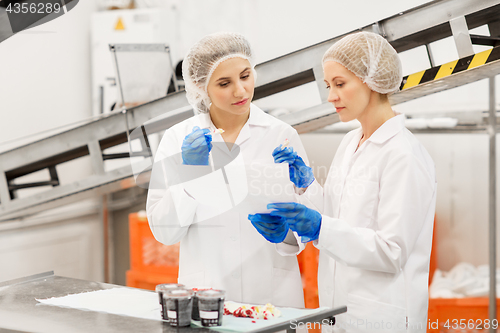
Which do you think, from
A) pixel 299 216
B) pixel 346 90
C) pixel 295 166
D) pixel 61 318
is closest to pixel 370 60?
pixel 346 90

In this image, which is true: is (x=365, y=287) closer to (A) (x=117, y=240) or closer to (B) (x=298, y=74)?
(B) (x=298, y=74)

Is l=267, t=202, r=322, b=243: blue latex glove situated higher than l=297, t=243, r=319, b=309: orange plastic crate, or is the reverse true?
l=267, t=202, r=322, b=243: blue latex glove

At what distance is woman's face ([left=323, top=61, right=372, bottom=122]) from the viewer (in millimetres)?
1516

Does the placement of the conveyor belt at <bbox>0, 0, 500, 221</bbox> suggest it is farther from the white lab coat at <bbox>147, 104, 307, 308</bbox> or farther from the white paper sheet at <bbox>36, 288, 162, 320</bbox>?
the white paper sheet at <bbox>36, 288, 162, 320</bbox>

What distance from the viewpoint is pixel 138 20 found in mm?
4113

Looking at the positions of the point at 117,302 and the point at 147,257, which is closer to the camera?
the point at 117,302

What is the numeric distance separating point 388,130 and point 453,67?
81cm

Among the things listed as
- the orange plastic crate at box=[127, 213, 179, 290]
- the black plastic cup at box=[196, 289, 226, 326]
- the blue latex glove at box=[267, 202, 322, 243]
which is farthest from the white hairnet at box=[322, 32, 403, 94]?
the orange plastic crate at box=[127, 213, 179, 290]

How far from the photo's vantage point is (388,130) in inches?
58.9

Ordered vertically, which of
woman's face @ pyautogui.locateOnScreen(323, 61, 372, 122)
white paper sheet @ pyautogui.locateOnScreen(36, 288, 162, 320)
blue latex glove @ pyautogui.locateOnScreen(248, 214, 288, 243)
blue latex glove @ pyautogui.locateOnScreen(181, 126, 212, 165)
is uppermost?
woman's face @ pyautogui.locateOnScreen(323, 61, 372, 122)

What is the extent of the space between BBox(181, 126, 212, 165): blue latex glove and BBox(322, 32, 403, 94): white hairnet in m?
0.48

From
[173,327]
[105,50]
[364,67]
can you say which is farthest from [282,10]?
[173,327]

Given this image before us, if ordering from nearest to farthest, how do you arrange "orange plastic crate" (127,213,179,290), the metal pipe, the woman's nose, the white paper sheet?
1. the white paper sheet
2. the woman's nose
3. the metal pipe
4. "orange plastic crate" (127,213,179,290)

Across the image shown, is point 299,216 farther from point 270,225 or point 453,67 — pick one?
point 453,67
